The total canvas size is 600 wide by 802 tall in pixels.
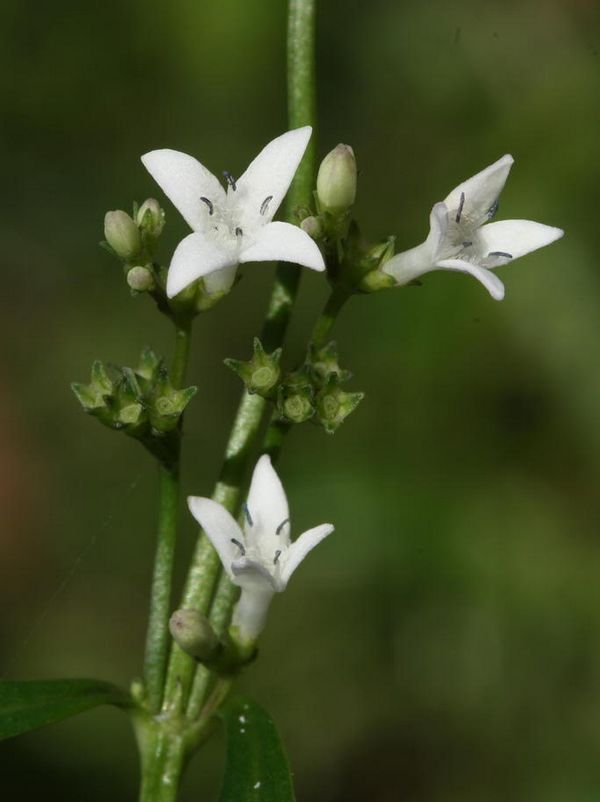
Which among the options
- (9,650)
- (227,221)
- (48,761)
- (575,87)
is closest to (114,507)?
(9,650)

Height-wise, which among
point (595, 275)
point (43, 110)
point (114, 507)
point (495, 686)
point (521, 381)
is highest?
point (43, 110)

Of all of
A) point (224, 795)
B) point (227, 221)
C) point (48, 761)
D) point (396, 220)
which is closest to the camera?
point (224, 795)

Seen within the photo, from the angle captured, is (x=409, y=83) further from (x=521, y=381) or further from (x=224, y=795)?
(x=224, y=795)

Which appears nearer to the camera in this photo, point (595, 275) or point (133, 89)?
point (595, 275)

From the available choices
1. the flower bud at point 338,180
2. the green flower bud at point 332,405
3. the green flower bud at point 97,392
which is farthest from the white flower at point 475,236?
the green flower bud at point 97,392

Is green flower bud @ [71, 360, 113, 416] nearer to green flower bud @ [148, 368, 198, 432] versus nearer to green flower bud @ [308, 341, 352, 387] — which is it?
green flower bud @ [148, 368, 198, 432]

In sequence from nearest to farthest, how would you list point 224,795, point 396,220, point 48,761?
1. point 224,795
2. point 48,761
3. point 396,220

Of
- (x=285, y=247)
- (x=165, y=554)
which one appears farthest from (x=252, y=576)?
(x=285, y=247)

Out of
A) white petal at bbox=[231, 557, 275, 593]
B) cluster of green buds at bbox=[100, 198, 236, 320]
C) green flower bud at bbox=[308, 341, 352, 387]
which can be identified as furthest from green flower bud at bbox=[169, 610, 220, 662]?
cluster of green buds at bbox=[100, 198, 236, 320]
